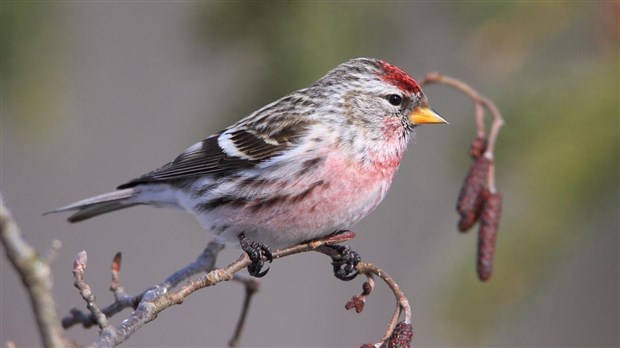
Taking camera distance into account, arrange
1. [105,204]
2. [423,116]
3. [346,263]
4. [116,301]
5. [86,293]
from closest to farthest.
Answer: [86,293] → [116,301] → [346,263] → [423,116] → [105,204]

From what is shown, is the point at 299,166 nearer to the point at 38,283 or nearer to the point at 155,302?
the point at 155,302

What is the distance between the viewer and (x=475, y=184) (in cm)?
194

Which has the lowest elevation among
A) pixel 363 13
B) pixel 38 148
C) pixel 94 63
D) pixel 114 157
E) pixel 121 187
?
pixel 114 157

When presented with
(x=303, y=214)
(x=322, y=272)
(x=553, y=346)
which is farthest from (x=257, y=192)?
(x=322, y=272)

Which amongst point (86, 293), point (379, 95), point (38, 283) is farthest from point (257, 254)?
point (38, 283)

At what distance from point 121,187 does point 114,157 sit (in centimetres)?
277

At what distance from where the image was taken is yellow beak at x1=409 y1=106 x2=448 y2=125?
2.45 m

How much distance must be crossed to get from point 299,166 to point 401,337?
944mm

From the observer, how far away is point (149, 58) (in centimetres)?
531

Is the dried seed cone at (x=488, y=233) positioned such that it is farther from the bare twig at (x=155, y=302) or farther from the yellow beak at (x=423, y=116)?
the yellow beak at (x=423, y=116)

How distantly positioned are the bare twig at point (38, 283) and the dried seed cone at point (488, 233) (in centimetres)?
109

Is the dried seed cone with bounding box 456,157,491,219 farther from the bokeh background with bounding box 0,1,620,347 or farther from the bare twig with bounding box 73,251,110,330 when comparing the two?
the bare twig with bounding box 73,251,110,330

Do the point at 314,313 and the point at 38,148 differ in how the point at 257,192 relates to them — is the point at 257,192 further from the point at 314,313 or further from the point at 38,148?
the point at 314,313

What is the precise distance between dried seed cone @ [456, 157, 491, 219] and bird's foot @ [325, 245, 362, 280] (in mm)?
328
